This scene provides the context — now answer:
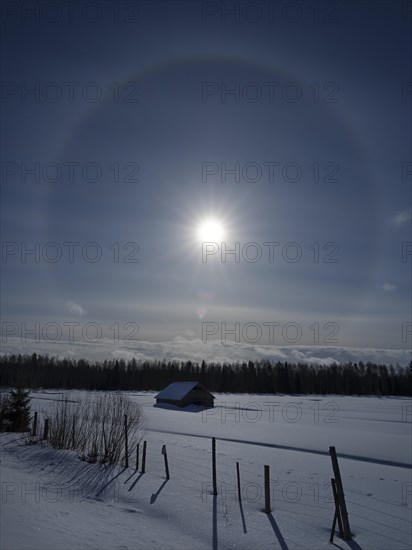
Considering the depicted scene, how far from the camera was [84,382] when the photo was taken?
149 metres

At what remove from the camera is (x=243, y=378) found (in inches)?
5561

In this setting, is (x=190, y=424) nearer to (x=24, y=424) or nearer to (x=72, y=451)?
(x=24, y=424)

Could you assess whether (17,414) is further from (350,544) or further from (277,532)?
(350,544)

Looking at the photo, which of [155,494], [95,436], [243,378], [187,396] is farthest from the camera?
[243,378]

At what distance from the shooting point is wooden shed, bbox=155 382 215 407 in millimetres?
62625

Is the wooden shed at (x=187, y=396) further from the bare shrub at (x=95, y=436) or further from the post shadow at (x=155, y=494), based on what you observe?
the post shadow at (x=155, y=494)

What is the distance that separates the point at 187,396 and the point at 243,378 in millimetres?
81781

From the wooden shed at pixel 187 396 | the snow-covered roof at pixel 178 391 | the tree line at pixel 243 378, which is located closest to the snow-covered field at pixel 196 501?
the wooden shed at pixel 187 396

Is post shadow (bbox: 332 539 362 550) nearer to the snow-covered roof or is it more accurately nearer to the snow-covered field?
the snow-covered field

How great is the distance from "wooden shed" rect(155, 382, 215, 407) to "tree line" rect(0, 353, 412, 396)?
6909 cm

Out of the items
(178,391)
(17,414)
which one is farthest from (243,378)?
(17,414)

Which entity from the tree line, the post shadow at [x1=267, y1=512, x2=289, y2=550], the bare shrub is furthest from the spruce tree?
the tree line

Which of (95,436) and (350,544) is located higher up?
(95,436)

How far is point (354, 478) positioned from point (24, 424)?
23293 mm
